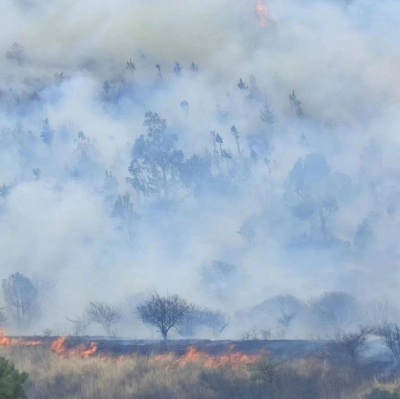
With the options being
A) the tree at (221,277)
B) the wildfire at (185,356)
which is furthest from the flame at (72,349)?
the tree at (221,277)

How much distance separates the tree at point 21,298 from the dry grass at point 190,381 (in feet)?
133

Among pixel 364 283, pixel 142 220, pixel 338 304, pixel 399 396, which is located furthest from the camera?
pixel 142 220

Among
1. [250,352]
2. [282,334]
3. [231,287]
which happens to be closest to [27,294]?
[231,287]

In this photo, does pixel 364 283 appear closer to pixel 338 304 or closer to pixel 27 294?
pixel 338 304

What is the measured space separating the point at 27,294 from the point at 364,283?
36496mm

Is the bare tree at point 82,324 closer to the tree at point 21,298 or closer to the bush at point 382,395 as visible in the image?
the tree at point 21,298

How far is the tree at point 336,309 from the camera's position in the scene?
55.0 m

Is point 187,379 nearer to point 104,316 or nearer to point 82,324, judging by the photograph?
point 104,316

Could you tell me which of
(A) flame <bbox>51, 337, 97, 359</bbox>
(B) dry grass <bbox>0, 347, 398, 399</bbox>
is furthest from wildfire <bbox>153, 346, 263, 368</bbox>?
(A) flame <bbox>51, 337, 97, 359</bbox>

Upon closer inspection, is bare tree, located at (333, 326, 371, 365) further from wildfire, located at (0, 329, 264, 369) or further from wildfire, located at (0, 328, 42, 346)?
wildfire, located at (0, 328, 42, 346)

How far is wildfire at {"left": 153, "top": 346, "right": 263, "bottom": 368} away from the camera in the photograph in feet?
78.7

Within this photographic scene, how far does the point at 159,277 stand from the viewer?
70625 mm

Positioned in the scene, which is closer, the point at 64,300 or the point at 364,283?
the point at 364,283

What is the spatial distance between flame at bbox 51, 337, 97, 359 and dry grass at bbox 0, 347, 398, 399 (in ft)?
11.2
